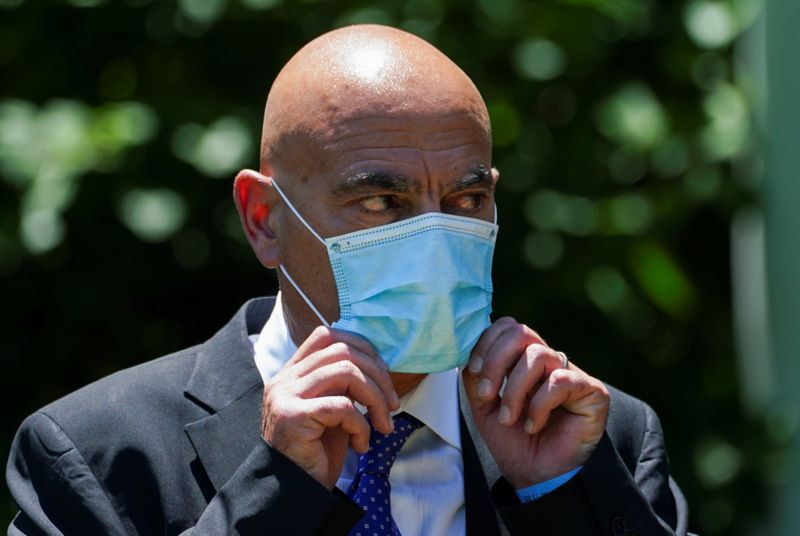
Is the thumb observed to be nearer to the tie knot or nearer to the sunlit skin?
the sunlit skin

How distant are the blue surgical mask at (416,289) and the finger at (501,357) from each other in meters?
0.07

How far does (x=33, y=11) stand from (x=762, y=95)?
8.25ft

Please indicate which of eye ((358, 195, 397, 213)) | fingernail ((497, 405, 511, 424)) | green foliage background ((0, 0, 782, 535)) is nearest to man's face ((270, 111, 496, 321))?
eye ((358, 195, 397, 213))

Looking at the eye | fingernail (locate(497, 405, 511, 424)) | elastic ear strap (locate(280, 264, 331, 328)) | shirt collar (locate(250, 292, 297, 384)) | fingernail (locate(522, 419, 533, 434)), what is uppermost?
the eye

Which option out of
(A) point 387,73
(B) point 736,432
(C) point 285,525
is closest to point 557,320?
(B) point 736,432

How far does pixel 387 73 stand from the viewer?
10.4ft

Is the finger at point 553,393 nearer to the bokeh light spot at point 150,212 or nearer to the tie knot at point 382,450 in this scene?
the tie knot at point 382,450

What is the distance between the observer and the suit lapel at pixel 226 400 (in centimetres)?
310

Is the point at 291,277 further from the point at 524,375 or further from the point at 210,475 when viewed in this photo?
the point at 524,375

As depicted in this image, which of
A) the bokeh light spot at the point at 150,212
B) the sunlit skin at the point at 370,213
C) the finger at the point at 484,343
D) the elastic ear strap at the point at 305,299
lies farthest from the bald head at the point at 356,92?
the bokeh light spot at the point at 150,212

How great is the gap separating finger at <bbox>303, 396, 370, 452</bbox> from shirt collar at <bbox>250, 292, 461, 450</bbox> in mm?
345

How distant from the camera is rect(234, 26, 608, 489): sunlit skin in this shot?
2.86 metres

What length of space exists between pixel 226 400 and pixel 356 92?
2.25 feet

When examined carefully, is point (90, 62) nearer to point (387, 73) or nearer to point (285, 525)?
point (387, 73)
